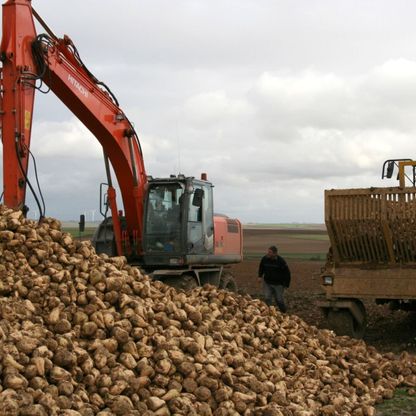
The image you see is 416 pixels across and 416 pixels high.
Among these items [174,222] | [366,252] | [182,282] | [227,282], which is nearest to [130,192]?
[174,222]

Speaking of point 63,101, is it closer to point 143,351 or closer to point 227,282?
point 227,282

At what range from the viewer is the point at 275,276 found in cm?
1238

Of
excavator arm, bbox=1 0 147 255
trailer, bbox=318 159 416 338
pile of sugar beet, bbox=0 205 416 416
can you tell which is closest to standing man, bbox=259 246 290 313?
trailer, bbox=318 159 416 338

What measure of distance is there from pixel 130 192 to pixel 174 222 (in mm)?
971

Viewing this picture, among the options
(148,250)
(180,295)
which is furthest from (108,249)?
(180,295)

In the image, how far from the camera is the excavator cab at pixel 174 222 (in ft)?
37.0

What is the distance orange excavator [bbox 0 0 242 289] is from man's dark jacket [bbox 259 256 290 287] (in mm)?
919

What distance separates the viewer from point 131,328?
6.55 meters

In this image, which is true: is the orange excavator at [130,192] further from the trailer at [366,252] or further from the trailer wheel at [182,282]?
the trailer at [366,252]

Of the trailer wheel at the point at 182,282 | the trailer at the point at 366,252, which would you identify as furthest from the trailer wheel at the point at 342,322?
the trailer wheel at the point at 182,282

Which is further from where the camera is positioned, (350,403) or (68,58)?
(68,58)

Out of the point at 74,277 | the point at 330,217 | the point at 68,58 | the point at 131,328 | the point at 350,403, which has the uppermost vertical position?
the point at 68,58

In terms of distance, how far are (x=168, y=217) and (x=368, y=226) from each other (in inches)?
130

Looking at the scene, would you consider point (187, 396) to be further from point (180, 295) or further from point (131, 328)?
point (180, 295)
